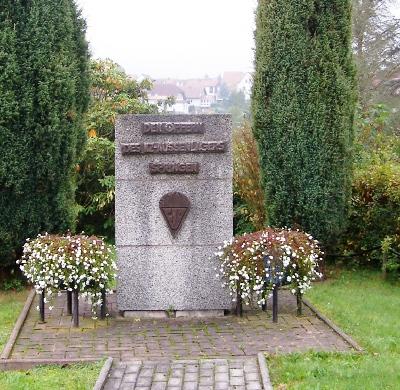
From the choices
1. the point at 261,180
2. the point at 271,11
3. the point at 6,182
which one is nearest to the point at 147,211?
the point at 6,182

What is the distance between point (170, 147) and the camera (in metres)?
7.54

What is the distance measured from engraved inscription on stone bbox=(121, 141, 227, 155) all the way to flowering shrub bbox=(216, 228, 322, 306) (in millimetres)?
1090

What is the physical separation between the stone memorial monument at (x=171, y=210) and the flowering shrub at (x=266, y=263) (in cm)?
43

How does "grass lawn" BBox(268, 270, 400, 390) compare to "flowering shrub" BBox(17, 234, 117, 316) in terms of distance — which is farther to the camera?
"flowering shrub" BBox(17, 234, 117, 316)

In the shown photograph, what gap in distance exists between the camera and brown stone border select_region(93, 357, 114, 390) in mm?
5117

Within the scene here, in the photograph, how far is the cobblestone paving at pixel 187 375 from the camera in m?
5.21

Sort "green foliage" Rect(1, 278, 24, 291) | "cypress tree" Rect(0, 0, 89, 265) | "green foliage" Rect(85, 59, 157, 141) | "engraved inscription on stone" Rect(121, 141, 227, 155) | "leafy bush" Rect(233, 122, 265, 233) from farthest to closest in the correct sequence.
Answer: "green foliage" Rect(85, 59, 157, 141) < "leafy bush" Rect(233, 122, 265, 233) < "green foliage" Rect(1, 278, 24, 291) < "cypress tree" Rect(0, 0, 89, 265) < "engraved inscription on stone" Rect(121, 141, 227, 155)

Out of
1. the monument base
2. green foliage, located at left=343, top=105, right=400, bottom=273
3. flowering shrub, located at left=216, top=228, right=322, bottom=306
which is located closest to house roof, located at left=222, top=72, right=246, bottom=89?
green foliage, located at left=343, top=105, right=400, bottom=273

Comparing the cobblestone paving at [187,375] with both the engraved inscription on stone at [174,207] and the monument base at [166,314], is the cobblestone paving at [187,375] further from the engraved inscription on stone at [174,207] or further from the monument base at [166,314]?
the engraved inscription on stone at [174,207]

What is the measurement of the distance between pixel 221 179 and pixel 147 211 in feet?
3.01

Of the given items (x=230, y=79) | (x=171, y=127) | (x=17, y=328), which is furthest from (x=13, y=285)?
(x=230, y=79)

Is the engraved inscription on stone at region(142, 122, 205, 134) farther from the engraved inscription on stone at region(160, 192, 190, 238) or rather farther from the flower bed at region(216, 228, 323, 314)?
the flower bed at region(216, 228, 323, 314)

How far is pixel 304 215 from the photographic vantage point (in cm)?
971

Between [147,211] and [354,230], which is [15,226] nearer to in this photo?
[147,211]
